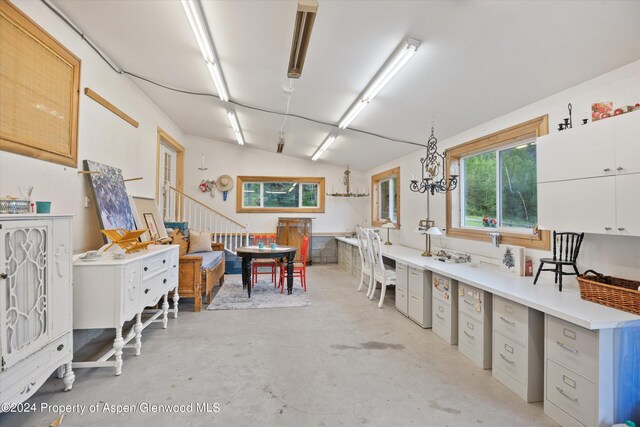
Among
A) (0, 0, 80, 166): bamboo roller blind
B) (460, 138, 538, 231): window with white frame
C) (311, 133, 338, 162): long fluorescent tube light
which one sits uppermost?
(311, 133, 338, 162): long fluorescent tube light

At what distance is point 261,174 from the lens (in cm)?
769

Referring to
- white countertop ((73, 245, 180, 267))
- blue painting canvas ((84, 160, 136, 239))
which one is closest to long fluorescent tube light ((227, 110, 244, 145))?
blue painting canvas ((84, 160, 136, 239))

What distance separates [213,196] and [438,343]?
20.1 ft

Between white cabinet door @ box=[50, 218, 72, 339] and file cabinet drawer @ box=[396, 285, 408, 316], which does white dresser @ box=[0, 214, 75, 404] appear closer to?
white cabinet door @ box=[50, 218, 72, 339]

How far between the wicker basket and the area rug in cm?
321

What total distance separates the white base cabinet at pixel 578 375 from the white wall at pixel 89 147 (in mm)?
4005

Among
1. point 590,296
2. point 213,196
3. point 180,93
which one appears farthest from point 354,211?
point 590,296

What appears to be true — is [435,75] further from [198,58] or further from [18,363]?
[18,363]

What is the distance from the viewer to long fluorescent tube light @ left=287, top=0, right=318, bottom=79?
6.15ft

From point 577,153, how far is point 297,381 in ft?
8.94

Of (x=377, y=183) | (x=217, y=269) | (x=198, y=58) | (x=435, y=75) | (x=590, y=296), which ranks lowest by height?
(x=217, y=269)

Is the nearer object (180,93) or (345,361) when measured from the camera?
(345,361)

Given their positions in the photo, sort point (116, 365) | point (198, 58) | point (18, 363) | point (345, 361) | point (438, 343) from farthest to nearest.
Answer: point (198, 58) → point (438, 343) → point (345, 361) → point (116, 365) → point (18, 363)

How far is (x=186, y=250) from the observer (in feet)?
17.3
